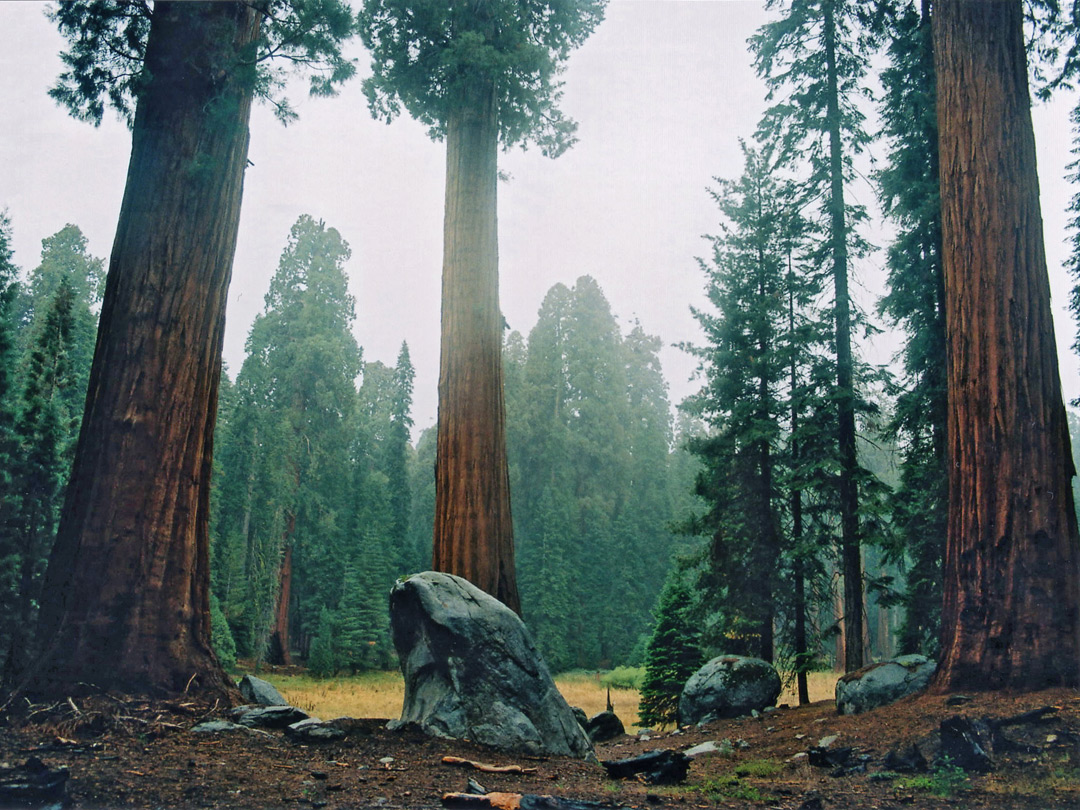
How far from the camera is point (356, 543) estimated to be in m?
32.8

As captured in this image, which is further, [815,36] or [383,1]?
[815,36]

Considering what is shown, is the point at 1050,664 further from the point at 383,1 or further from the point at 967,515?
the point at 383,1

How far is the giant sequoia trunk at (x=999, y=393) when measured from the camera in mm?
6215

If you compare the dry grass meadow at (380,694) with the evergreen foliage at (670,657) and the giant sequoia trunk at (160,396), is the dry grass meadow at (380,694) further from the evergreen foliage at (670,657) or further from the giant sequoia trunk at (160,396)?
the giant sequoia trunk at (160,396)

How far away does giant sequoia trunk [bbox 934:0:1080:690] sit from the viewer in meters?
6.21

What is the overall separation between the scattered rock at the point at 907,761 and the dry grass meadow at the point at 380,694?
9147 millimetres

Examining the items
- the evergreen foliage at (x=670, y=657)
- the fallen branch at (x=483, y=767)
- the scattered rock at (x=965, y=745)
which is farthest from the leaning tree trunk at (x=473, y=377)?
the evergreen foliage at (x=670, y=657)

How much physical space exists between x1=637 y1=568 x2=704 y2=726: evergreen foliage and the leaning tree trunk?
909 centimetres

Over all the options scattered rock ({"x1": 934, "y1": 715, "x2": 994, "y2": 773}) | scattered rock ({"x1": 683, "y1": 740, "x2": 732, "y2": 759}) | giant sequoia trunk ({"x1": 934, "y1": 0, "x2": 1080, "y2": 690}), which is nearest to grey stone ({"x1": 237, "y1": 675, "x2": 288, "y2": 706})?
scattered rock ({"x1": 683, "y1": 740, "x2": 732, "y2": 759})

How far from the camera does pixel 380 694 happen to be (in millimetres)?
21922

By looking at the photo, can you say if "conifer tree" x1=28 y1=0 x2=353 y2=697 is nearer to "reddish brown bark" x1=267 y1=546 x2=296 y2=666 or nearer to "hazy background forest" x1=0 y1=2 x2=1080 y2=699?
"hazy background forest" x1=0 y1=2 x2=1080 y2=699

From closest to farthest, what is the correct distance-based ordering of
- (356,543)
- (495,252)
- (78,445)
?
(78,445) < (495,252) < (356,543)

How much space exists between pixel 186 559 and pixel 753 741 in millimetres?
7117

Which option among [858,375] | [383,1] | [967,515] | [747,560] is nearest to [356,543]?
[747,560]
